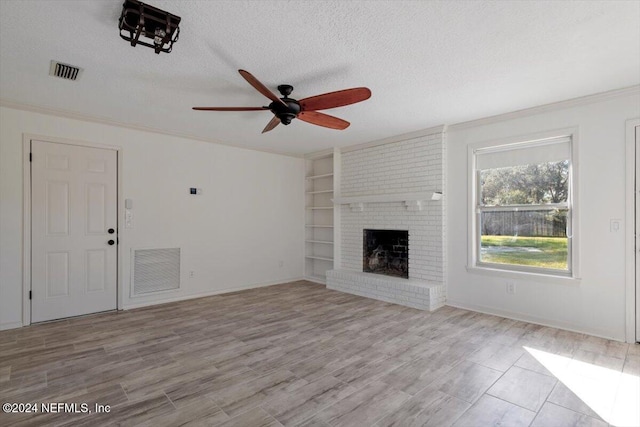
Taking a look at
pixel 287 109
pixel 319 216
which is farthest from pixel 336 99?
pixel 319 216

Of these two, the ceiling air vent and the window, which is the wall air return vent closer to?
the ceiling air vent

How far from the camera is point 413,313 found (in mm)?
4262

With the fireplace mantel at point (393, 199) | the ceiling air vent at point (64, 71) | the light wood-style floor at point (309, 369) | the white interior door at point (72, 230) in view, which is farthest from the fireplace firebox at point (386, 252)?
the ceiling air vent at point (64, 71)

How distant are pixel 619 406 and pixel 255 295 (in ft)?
14.4

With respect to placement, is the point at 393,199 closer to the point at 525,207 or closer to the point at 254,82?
the point at 525,207

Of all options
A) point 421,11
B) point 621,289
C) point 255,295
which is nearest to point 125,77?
point 421,11

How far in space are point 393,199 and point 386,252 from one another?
1045mm

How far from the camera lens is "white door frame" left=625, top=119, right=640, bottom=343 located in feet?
10.7

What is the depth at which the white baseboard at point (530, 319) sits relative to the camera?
3.43 m

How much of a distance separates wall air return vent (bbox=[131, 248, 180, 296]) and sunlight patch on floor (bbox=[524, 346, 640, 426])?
4.66 metres

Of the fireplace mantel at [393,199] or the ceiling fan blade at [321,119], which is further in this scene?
the fireplace mantel at [393,199]

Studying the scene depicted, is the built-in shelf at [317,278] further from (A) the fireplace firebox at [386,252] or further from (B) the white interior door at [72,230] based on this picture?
(B) the white interior door at [72,230]

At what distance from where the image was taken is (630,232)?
329 cm

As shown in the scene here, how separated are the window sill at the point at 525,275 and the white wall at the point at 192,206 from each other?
11.4 feet
